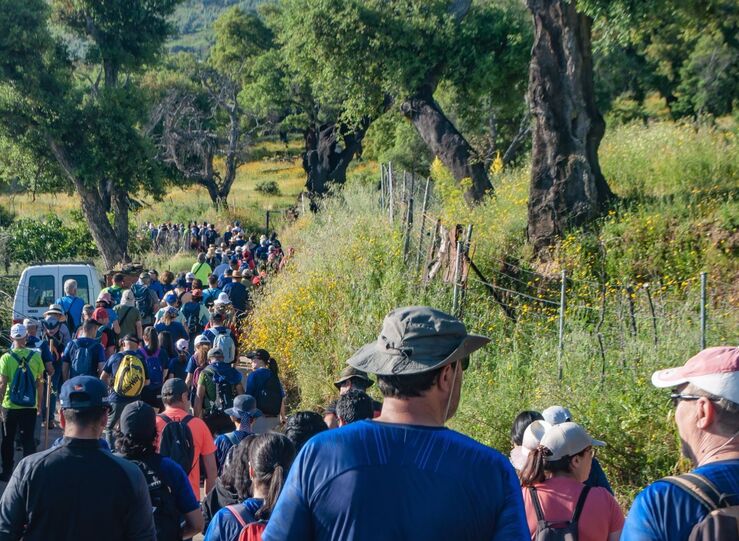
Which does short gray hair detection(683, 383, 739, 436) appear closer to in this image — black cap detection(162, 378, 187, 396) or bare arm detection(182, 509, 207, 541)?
bare arm detection(182, 509, 207, 541)

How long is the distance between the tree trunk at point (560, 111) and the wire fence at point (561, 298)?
1.48 metres

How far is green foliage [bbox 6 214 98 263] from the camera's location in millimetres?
30031

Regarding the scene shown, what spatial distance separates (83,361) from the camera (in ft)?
A: 35.6

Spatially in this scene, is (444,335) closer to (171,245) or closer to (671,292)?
(671,292)

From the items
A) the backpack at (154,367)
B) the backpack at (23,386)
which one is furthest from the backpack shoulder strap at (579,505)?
the backpack at (23,386)

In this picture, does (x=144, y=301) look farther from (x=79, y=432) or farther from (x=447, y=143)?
(x=79, y=432)

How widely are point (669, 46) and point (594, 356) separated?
95.2 feet

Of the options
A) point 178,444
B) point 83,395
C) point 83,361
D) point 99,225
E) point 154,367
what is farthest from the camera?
point 99,225

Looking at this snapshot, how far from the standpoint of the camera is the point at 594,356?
29.6 ft

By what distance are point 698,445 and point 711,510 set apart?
0.85 feet

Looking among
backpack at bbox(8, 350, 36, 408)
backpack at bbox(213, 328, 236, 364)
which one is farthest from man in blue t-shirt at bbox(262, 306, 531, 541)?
backpack at bbox(8, 350, 36, 408)

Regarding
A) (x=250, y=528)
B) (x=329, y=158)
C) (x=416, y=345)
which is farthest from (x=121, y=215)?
(x=416, y=345)

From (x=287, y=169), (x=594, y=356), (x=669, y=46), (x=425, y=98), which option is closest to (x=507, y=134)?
(x=669, y=46)

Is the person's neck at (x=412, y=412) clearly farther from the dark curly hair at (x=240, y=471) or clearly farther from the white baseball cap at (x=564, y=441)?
the dark curly hair at (x=240, y=471)
